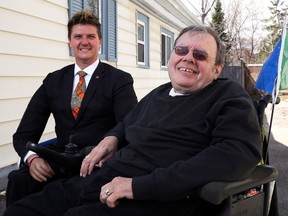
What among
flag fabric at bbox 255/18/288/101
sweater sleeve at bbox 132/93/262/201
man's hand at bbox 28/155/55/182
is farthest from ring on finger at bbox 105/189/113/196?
flag fabric at bbox 255/18/288/101

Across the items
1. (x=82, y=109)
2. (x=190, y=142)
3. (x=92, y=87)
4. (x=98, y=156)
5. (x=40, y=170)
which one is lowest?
(x=40, y=170)

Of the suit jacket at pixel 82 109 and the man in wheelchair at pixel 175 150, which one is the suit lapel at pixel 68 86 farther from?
the man in wheelchair at pixel 175 150

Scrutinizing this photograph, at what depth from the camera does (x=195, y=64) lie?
6.86 ft

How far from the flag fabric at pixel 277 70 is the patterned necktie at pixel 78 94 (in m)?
1.68

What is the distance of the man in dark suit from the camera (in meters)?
2.56

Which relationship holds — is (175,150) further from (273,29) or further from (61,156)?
(273,29)

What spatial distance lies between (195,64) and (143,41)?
279 inches

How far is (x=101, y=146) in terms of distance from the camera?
2.24 meters

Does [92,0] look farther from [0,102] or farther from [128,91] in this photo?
[128,91]

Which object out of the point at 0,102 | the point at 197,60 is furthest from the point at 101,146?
the point at 0,102

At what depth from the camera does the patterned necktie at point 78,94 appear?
2586mm

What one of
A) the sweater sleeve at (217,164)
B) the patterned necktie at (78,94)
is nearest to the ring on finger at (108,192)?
the sweater sleeve at (217,164)

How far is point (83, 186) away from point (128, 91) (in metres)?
0.85

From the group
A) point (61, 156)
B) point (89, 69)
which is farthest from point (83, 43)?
point (61, 156)
